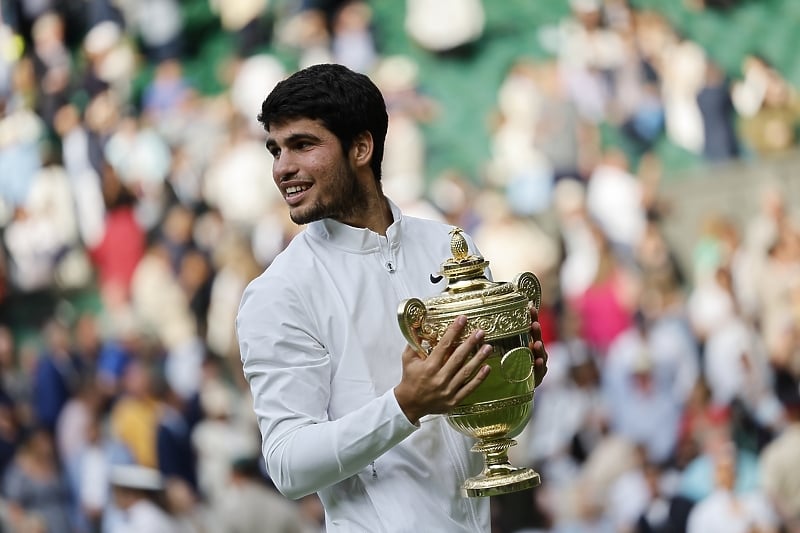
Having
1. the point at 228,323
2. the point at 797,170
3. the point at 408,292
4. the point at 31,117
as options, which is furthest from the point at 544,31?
the point at 408,292

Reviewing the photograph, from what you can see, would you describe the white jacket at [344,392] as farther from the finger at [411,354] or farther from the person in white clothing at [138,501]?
the person in white clothing at [138,501]

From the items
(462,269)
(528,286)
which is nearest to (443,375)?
(462,269)

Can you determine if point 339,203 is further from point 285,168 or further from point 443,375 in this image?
point 443,375

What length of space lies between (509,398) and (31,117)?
1130cm

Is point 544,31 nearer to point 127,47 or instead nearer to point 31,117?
point 127,47

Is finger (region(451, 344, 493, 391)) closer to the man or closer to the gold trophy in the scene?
the gold trophy

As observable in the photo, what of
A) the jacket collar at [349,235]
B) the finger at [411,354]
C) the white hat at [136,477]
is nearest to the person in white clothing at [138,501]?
the white hat at [136,477]

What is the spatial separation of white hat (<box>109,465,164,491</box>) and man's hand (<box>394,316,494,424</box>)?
8.65 metres

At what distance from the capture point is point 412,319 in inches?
112

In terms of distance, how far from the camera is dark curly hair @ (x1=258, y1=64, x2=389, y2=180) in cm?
304

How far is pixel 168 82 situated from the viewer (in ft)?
42.5

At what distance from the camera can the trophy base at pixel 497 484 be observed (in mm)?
2947

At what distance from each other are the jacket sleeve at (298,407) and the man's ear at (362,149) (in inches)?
11.6

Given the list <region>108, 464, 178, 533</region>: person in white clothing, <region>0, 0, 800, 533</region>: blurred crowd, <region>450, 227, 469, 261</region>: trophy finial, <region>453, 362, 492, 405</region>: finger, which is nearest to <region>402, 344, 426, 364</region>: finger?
<region>453, 362, 492, 405</region>: finger
